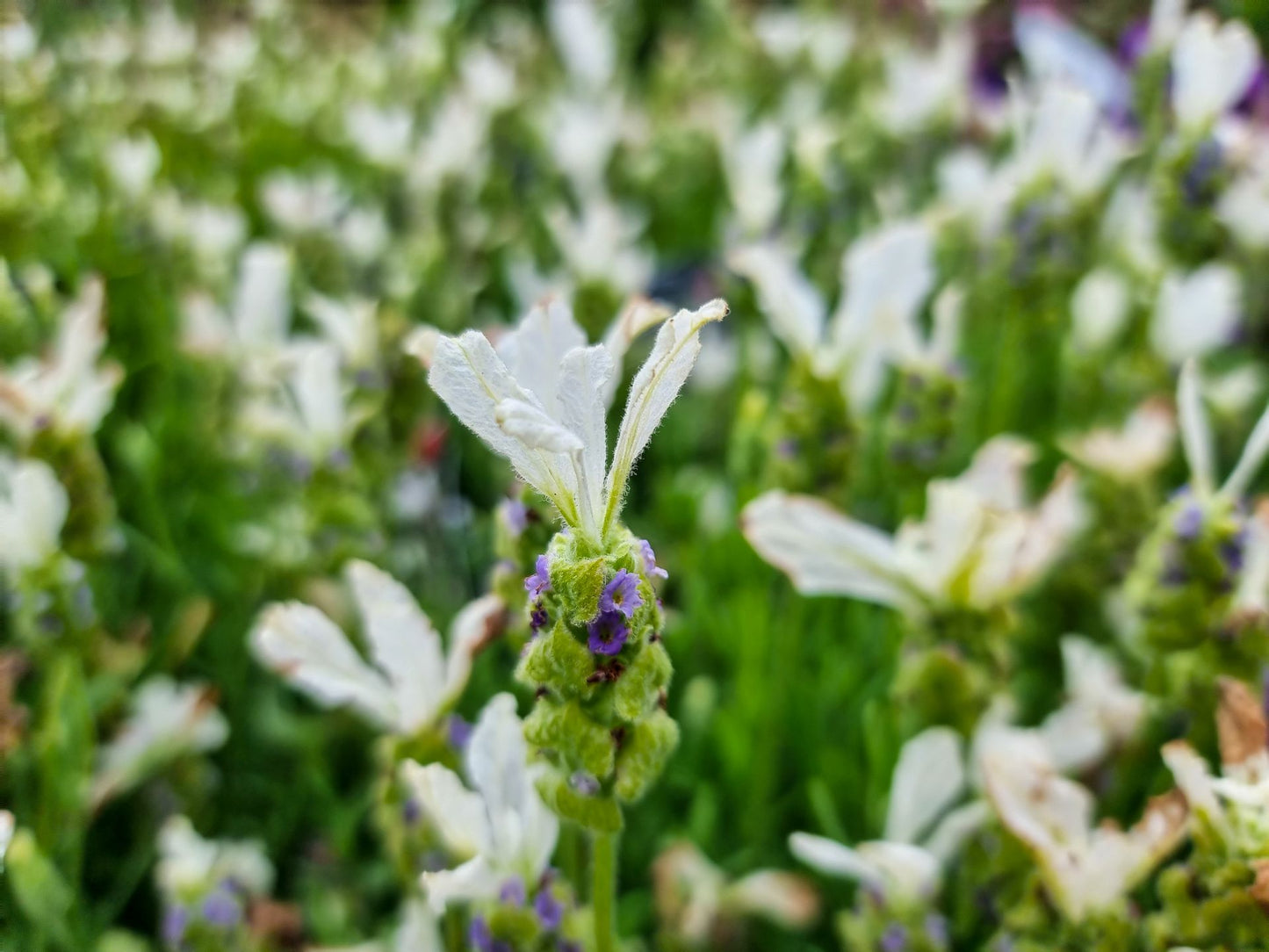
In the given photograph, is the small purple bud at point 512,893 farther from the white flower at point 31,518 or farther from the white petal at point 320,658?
the white flower at point 31,518

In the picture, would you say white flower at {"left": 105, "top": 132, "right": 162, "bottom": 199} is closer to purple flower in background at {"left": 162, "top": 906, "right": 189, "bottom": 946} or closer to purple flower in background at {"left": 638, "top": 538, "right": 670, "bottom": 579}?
purple flower in background at {"left": 162, "top": 906, "right": 189, "bottom": 946}

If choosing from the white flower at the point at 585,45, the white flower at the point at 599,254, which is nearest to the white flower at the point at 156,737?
the white flower at the point at 599,254

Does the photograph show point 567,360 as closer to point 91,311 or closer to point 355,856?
point 91,311

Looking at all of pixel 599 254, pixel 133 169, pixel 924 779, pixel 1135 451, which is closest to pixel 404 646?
pixel 924 779

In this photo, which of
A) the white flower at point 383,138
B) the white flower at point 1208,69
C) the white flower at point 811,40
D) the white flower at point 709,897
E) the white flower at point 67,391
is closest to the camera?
the white flower at point 67,391

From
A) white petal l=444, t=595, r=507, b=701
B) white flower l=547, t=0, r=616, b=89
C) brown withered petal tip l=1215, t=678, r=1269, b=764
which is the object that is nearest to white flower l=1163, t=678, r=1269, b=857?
brown withered petal tip l=1215, t=678, r=1269, b=764

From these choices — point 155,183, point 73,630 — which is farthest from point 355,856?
point 155,183
